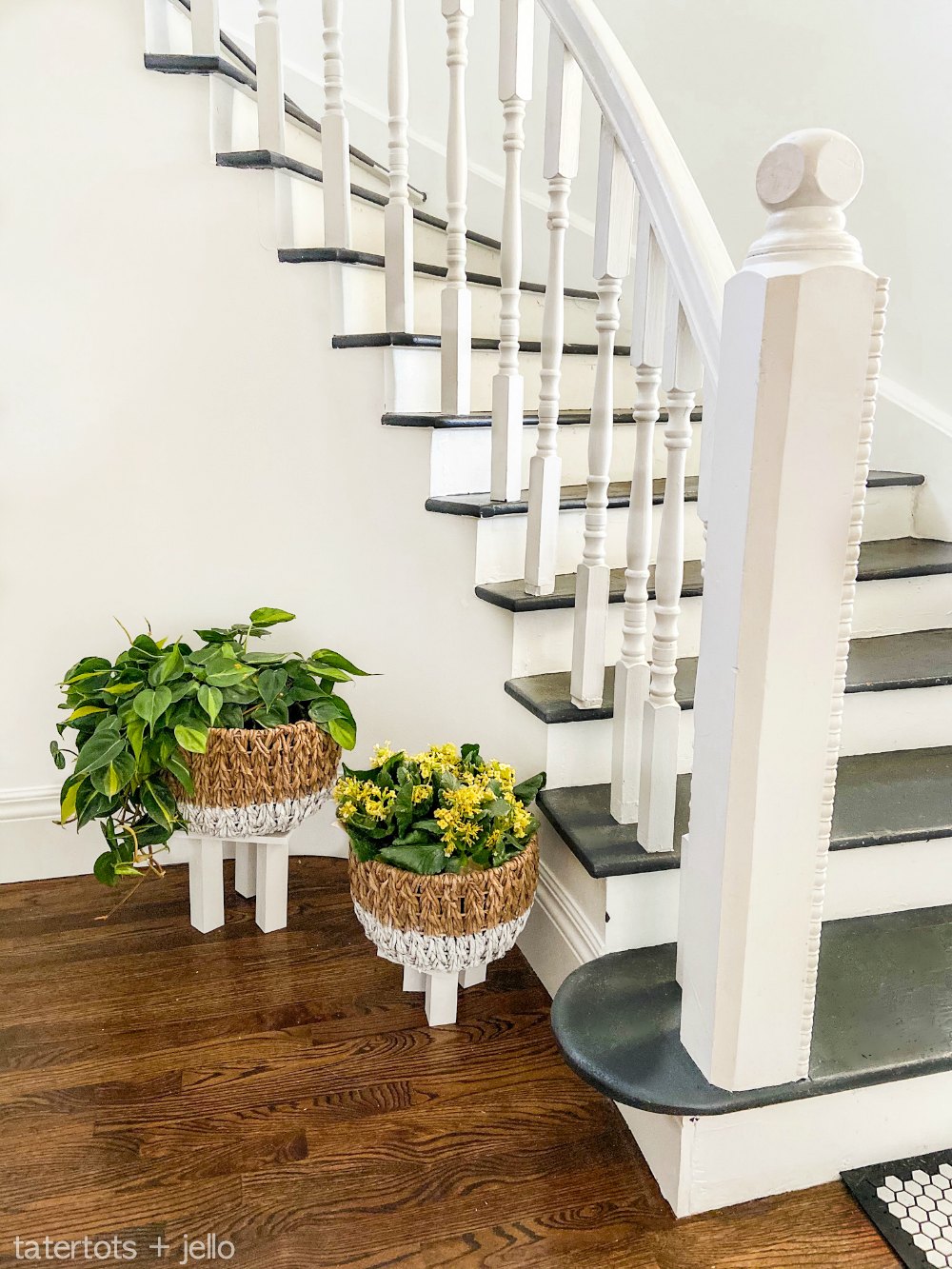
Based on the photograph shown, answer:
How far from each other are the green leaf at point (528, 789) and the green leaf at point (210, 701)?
0.52 metres

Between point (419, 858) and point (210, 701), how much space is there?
46 cm

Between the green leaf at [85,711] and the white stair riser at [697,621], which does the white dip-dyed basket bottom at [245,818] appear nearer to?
the green leaf at [85,711]

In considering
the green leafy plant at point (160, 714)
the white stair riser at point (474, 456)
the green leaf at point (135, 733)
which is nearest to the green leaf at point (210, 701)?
the green leafy plant at point (160, 714)

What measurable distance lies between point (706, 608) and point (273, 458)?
3.66 feet

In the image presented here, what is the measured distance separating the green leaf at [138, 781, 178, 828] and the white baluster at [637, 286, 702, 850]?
0.82 m

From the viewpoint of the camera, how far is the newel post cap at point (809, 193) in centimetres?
85

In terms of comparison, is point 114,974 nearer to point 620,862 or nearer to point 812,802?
point 620,862

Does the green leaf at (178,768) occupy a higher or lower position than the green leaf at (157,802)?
higher

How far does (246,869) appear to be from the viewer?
1847mm

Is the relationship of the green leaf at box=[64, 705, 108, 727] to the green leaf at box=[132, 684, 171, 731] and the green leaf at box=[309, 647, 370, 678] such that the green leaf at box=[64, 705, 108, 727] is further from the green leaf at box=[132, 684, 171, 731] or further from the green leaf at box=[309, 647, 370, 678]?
the green leaf at box=[309, 647, 370, 678]

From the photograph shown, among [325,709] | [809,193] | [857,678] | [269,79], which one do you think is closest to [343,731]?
[325,709]

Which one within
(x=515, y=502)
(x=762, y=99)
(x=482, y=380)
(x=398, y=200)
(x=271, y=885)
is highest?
(x=762, y=99)

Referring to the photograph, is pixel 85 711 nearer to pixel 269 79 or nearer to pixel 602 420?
pixel 602 420

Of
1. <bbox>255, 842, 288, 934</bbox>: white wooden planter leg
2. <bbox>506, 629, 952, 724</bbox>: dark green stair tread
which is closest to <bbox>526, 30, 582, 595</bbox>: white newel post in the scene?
<bbox>506, 629, 952, 724</bbox>: dark green stair tread
